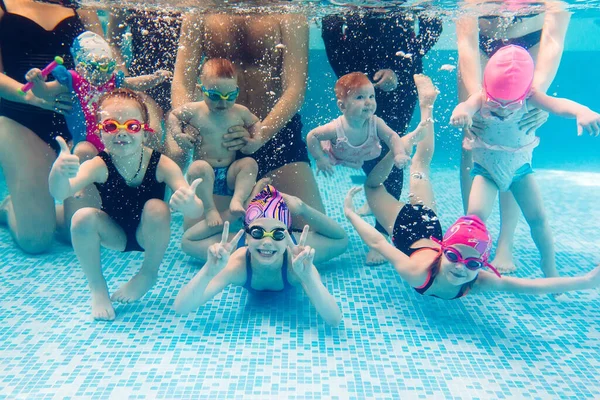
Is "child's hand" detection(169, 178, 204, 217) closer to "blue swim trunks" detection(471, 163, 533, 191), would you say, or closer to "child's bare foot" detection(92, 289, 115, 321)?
"child's bare foot" detection(92, 289, 115, 321)

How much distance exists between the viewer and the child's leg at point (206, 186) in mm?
4039

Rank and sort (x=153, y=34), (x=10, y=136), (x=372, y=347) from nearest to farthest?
(x=372, y=347) < (x=10, y=136) < (x=153, y=34)

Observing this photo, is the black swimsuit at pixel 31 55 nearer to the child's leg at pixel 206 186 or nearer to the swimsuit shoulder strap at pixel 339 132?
the child's leg at pixel 206 186

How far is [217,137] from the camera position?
14.1 ft

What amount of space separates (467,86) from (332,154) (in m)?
1.48

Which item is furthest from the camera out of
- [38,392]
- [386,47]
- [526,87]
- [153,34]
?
[153,34]

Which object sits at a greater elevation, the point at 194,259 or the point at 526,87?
the point at 526,87

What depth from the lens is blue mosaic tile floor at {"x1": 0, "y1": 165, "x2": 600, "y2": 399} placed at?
2.67 m

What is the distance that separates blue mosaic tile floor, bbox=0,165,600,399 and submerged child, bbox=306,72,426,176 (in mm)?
1104

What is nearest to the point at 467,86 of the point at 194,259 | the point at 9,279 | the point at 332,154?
the point at 332,154

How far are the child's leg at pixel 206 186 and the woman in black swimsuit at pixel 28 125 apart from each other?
1.39 m

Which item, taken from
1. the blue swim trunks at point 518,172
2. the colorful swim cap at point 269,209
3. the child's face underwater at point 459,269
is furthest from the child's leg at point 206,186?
the blue swim trunks at point 518,172

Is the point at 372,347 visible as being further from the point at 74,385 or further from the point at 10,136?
the point at 10,136

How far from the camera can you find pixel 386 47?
4961 millimetres
